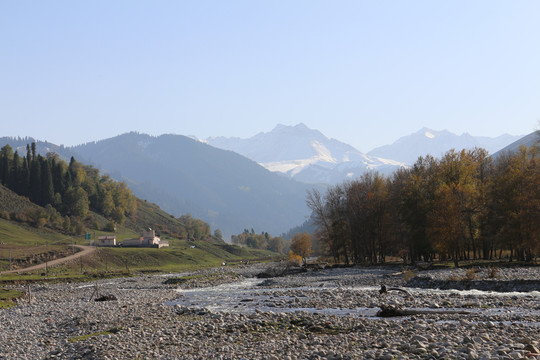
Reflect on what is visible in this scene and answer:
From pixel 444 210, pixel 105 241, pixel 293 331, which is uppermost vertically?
pixel 444 210

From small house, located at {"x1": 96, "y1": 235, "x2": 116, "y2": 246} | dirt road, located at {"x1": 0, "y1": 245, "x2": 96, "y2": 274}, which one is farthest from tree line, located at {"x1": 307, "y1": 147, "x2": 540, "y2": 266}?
small house, located at {"x1": 96, "y1": 235, "x2": 116, "y2": 246}

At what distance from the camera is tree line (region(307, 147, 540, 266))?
7050 centimetres

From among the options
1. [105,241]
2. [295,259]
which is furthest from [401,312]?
[105,241]

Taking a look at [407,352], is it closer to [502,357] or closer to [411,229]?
[502,357]

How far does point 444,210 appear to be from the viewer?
76250 millimetres

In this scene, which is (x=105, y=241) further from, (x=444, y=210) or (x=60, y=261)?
(x=444, y=210)

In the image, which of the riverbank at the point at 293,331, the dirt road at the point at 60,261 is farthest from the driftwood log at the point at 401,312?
the dirt road at the point at 60,261

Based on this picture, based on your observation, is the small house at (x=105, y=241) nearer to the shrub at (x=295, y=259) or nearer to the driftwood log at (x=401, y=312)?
the shrub at (x=295, y=259)

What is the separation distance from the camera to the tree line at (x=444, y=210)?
70500 millimetres

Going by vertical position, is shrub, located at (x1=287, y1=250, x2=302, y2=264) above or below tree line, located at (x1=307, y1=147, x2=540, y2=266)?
below

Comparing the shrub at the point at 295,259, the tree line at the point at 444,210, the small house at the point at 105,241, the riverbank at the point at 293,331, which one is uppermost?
the tree line at the point at 444,210

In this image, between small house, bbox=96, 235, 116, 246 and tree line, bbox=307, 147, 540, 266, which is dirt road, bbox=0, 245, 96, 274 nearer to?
small house, bbox=96, 235, 116, 246

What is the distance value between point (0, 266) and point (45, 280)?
1197 inches

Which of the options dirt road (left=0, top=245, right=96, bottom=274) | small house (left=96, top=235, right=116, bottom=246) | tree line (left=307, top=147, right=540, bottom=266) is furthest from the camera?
small house (left=96, top=235, right=116, bottom=246)
